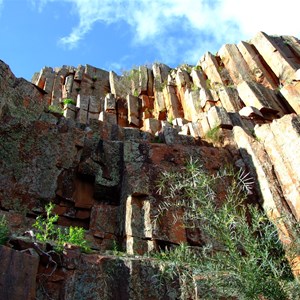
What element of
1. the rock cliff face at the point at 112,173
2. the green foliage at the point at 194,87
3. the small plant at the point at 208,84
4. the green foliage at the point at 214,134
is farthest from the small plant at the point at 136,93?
the green foliage at the point at 214,134

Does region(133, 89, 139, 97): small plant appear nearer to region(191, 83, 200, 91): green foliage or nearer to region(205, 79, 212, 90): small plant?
region(191, 83, 200, 91): green foliage

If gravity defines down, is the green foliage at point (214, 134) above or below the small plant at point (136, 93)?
below

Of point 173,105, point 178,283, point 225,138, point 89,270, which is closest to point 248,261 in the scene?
point 178,283

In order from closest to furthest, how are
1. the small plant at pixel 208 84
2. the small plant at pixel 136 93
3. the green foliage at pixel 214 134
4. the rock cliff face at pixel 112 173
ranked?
the rock cliff face at pixel 112 173 < the green foliage at pixel 214 134 < the small plant at pixel 208 84 < the small plant at pixel 136 93

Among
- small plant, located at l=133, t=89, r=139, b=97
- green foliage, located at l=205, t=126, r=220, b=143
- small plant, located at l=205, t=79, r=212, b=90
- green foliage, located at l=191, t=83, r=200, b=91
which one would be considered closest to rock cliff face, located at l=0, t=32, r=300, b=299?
green foliage, located at l=205, t=126, r=220, b=143

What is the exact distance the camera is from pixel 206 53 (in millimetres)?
25453

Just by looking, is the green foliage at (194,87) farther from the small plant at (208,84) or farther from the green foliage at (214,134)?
the green foliage at (214,134)

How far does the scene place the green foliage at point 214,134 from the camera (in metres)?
13.3

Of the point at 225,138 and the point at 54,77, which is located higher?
the point at 54,77

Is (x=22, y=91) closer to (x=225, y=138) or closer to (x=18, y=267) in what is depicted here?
(x=225, y=138)

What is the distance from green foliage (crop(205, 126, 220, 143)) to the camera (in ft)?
43.6

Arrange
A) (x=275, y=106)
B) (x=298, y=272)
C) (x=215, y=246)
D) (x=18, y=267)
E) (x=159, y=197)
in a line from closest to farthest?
(x=18, y=267)
(x=298, y=272)
(x=215, y=246)
(x=159, y=197)
(x=275, y=106)

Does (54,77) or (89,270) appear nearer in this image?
(89,270)

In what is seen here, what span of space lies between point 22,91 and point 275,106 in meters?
11.1
